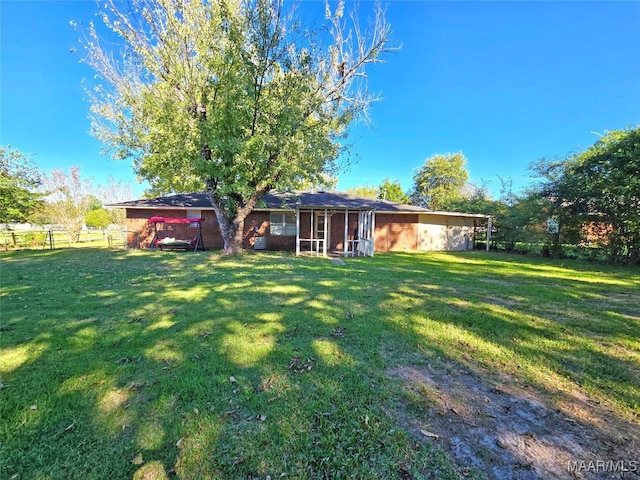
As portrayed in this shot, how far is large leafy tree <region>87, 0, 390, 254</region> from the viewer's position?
10.2 metres

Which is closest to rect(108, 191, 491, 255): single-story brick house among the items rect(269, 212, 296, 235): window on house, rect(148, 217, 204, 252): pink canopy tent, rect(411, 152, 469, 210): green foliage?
rect(269, 212, 296, 235): window on house

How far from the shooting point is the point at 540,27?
9133mm

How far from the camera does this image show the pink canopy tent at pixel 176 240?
15.3m

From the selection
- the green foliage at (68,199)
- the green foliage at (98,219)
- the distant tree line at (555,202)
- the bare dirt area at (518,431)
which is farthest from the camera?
the green foliage at (98,219)

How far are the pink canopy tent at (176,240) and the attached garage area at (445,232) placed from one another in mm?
13471

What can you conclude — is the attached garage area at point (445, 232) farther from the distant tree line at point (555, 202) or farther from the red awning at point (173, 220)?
the red awning at point (173, 220)

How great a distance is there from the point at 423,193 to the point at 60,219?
117ft

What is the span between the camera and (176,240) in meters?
16.3

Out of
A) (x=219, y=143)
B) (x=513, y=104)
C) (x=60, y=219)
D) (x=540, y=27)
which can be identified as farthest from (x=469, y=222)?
(x=60, y=219)

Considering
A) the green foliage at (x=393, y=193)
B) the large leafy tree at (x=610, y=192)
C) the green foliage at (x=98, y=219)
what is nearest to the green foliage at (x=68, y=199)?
the green foliage at (x=98, y=219)

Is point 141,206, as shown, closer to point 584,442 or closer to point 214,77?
point 214,77

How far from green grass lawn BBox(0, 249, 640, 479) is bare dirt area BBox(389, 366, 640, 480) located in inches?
5.5

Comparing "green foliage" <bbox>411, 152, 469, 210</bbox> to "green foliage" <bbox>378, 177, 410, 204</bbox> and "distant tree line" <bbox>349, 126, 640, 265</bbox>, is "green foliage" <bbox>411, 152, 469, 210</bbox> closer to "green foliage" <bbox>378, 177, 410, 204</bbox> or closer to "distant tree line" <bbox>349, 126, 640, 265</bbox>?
"green foliage" <bbox>378, 177, 410, 204</bbox>

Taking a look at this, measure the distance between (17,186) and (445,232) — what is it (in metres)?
24.8
